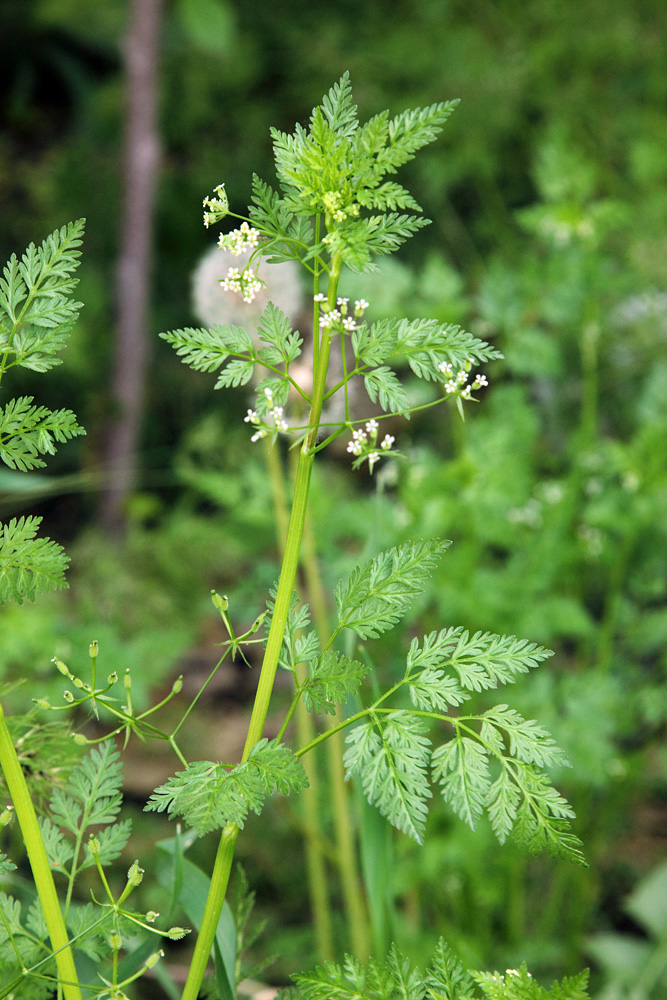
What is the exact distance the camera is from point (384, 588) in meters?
0.46

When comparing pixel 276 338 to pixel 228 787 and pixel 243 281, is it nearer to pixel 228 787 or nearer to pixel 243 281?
pixel 243 281

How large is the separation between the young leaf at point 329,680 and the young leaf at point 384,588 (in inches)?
0.7

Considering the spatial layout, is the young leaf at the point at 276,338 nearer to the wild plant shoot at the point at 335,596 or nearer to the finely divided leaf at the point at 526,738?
the wild plant shoot at the point at 335,596

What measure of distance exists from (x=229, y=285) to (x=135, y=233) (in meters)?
1.28

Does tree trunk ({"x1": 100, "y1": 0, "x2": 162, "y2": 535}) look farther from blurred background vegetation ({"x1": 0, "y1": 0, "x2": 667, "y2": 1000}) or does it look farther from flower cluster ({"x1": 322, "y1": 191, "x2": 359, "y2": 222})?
flower cluster ({"x1": 322, "y1": 191, "x2": 359, "y2": 222})

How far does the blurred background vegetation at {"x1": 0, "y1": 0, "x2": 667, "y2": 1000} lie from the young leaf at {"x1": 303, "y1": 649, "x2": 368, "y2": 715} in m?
0.27

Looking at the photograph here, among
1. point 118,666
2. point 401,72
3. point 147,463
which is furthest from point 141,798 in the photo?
point 401,72

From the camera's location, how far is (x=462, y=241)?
204cm

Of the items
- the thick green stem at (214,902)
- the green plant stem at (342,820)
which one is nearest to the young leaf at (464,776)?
the thick green stem at (214,902)

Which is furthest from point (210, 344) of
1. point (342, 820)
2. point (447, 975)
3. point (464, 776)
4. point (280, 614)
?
point (342, 820)

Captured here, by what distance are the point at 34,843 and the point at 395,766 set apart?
190 mm

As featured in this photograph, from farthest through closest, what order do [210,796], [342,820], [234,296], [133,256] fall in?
[133,256] → [234,296] → [342,820] → [210,796]

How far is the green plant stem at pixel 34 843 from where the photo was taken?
0.43 meters

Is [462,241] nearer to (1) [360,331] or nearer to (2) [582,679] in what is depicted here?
(2) [582,679]
